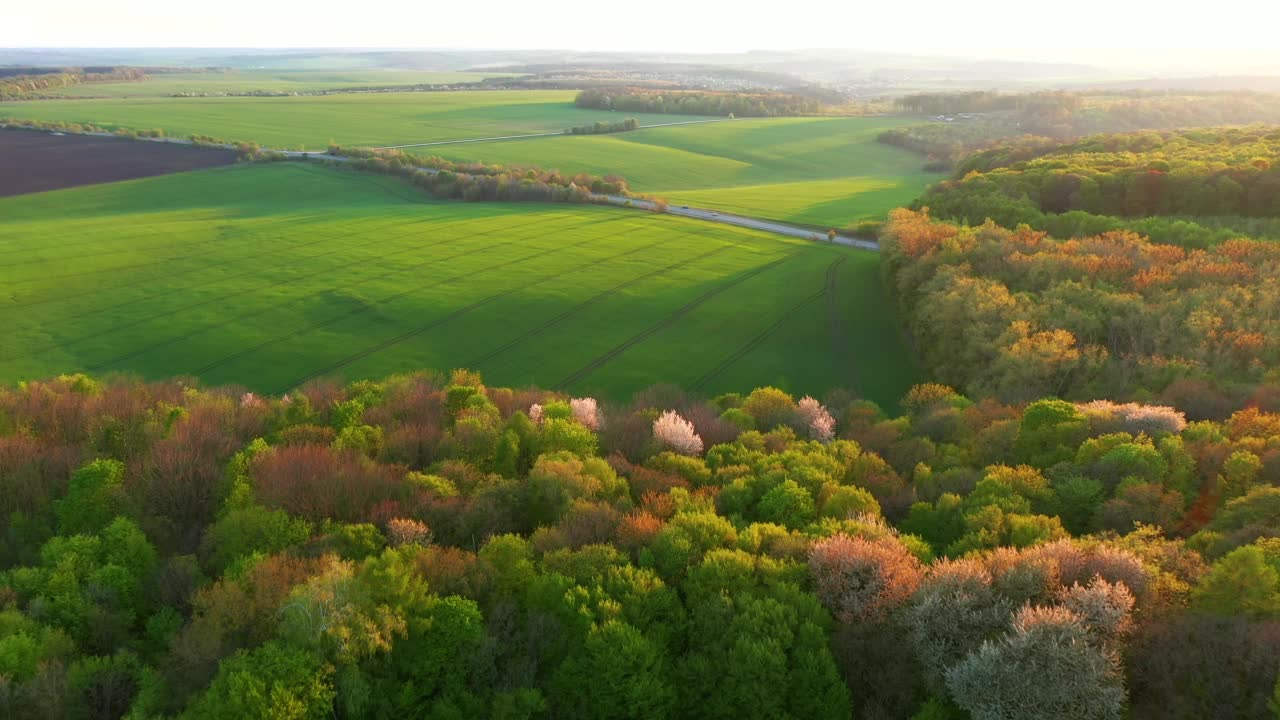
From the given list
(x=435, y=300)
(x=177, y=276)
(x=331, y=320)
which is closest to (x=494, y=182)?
(x=435, y=300)

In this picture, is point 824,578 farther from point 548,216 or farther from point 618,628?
point 548,216

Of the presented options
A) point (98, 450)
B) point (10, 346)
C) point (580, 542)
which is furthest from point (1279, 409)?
point (10, 346)

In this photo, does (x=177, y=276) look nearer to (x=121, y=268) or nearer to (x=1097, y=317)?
(x=121, y=268)

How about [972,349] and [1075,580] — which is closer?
[1075,580]

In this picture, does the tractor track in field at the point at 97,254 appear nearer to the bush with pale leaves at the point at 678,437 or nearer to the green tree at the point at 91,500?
the green tree at the point at 91,500

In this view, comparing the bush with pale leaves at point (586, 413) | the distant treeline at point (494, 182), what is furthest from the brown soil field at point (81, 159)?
the bush with pale leaves at point (586, 413)

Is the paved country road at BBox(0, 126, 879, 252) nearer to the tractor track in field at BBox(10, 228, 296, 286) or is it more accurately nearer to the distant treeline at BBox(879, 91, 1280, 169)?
the tractor track in field at BBox(10, 228, 296, 286)
